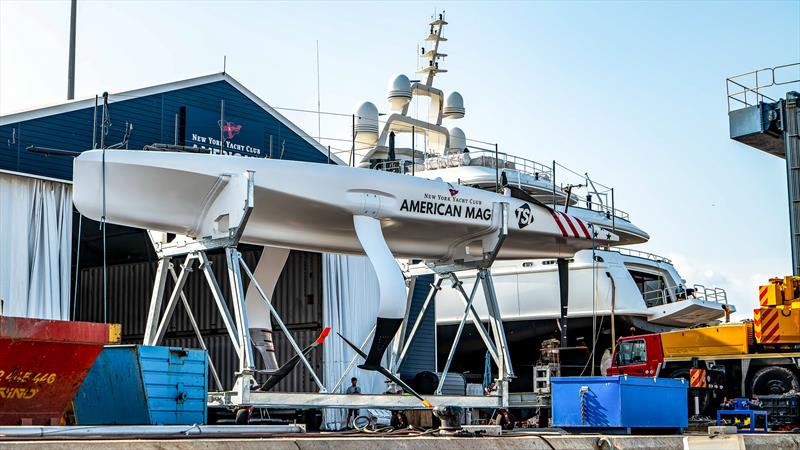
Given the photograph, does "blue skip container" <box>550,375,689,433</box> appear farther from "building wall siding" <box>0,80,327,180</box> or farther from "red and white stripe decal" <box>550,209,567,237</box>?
"building wall siding" <box>0,80,327,180</box>

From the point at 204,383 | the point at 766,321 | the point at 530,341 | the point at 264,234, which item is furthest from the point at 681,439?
the point at 530,341

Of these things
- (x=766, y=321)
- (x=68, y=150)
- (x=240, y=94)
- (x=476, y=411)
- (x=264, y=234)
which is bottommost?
(x=476, y=411)

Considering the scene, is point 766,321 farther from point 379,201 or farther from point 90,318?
point 90,318

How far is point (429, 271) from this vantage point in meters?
22.7

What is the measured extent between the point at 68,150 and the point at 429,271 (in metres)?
8.16

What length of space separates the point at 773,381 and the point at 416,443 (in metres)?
17.3

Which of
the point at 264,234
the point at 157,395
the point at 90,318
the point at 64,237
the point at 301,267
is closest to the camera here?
the point at 157,395

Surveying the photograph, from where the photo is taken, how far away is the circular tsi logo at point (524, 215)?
72.4ft

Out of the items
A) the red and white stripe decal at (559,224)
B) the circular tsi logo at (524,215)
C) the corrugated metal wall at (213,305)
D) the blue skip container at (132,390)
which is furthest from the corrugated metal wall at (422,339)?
the blue skip container at (132,390)

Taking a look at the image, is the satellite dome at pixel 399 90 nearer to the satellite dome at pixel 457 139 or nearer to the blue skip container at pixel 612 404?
the satellite dome at pixel 457 139

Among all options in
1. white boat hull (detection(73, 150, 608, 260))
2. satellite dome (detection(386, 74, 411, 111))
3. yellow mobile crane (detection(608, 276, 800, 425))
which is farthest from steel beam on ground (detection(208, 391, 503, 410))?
satellite dome (detection(386, 74, 411, 111))

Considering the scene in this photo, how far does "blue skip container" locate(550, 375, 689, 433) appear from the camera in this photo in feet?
58.3

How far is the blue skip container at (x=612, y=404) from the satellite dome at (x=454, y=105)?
21077 mm

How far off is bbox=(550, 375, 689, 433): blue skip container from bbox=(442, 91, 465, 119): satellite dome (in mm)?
21077
